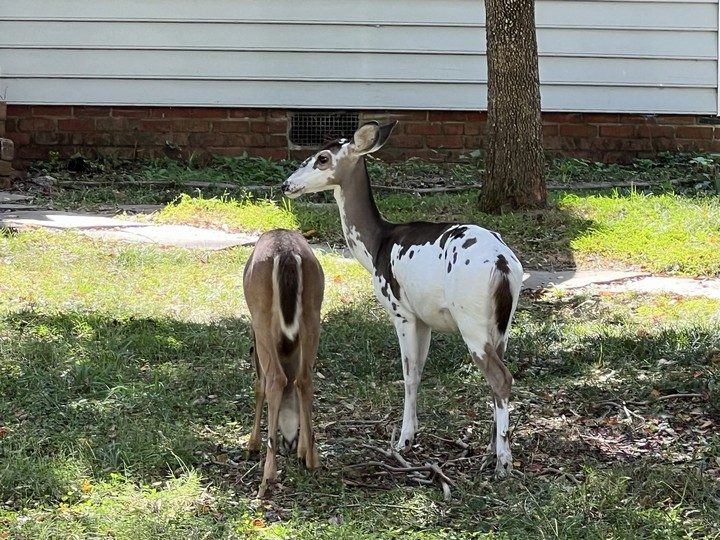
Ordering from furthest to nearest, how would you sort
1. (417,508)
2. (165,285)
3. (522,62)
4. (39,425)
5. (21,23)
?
(21,23) → (522,62) → (165,285) → (39,425) → (417,508)

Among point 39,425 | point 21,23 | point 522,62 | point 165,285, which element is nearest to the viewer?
point 39,425

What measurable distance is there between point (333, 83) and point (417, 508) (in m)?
8.85

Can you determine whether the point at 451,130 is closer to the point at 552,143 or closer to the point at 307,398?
the point at 552,143

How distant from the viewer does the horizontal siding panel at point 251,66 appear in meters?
12.9

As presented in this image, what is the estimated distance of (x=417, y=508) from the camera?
474 cm

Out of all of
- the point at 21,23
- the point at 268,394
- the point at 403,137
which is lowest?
the point at 268,394

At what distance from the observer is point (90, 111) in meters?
13.0

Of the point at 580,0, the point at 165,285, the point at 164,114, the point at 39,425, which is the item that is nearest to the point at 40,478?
the point at 39,425

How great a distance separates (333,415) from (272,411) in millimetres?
1138

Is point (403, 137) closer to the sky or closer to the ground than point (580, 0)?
closer to the ground

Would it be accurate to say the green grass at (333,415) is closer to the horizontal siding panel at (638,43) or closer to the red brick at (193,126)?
the red brick at (193,126)

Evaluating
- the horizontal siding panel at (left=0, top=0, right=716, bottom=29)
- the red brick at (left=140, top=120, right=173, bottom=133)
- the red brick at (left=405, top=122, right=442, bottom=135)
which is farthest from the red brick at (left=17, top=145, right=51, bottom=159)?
the red brick at (left=405, top=122, right=442, bottom=135)

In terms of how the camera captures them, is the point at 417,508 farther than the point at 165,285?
No

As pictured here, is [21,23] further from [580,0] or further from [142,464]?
[142,464]
